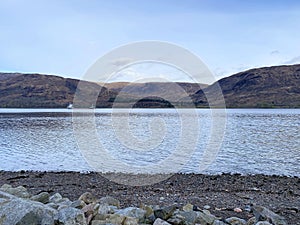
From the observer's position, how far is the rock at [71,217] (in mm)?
6363

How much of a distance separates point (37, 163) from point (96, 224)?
17.7 meters

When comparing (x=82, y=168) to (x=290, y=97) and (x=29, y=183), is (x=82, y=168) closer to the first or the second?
(x=29, y=183)

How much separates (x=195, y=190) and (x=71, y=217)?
313 inches

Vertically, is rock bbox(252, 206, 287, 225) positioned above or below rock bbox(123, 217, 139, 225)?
below

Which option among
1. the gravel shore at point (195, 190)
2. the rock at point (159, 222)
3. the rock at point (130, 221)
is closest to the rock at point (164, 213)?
the rock at point (159, 222)

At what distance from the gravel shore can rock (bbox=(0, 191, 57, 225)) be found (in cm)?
403

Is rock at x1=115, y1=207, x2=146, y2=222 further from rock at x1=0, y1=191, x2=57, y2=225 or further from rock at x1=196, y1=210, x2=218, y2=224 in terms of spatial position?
rock at x1=0, y1=191, x2=57, y2=225

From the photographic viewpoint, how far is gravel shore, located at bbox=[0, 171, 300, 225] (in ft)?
35.1

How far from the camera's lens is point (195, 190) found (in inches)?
534

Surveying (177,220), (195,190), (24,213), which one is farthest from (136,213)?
(195,190)

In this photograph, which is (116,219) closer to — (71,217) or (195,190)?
(71,217)

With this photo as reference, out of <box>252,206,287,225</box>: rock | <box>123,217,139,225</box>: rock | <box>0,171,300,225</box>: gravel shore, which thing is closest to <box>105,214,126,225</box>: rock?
<box>123,217,139,225</box>: rock

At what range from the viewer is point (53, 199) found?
912cm

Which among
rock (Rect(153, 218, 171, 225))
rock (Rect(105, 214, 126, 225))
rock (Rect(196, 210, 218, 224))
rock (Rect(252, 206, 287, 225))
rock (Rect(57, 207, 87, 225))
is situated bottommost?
rock (Rect(252, 206, 287, 225))
